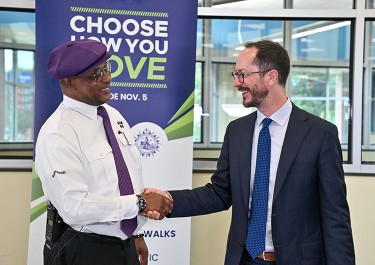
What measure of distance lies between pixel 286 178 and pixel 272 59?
528 millimetres

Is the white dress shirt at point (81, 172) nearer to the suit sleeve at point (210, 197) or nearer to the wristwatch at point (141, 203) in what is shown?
the wristwatch at point (141, 203)

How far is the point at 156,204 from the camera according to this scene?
7.13 ft

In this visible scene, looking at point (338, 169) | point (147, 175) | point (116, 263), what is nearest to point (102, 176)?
point (116, 263)

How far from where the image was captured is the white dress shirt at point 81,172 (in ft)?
6.16

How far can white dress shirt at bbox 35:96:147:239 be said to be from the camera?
188 cm

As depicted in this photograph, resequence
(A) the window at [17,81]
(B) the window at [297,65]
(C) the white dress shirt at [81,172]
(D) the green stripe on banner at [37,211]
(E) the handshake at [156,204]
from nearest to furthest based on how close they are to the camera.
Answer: (C) the white dress shirt at [81,172]
(E) the handshake at [156,204]
(D) the green stripe on banner at [37,211]
(A) the window at [17,81]
(B) the window at [297,65]

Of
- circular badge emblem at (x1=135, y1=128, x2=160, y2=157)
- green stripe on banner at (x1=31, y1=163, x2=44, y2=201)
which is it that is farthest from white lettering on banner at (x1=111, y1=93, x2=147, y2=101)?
green stripe on banner at (x1=31, y1=163, x2=44, y2=201)

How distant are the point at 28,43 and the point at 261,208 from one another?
261 cm

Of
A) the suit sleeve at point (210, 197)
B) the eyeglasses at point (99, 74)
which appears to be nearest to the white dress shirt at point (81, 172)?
the eyeglasses at point (99, 74)

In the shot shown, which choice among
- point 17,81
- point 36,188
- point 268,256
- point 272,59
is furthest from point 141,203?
point 17,81

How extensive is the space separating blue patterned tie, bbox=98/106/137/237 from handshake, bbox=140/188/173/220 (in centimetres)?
7

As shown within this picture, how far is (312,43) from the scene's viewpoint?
14.4 ft


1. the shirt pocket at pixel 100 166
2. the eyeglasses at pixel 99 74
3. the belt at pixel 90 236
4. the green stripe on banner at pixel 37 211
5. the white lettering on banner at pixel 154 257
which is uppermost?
the eyeglasses at pixel 99 74

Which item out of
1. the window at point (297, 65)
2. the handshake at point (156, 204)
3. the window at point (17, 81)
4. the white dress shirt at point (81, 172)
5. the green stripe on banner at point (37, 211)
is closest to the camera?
the white dress shirt at point (81, 172)
